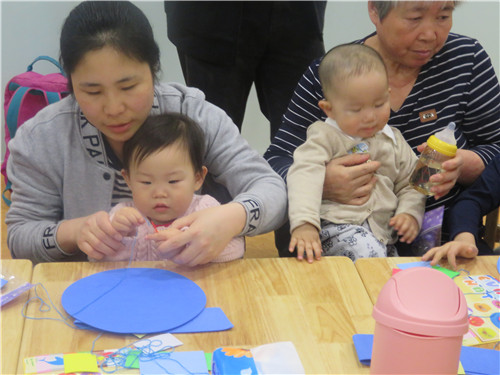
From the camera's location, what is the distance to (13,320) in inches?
44.1

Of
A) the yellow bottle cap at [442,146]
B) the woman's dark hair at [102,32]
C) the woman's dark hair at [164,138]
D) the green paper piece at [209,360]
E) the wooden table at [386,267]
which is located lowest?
the wooden table at [386,267]

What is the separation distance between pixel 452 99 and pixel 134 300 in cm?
103

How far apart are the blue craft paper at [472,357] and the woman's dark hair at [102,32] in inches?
29.5

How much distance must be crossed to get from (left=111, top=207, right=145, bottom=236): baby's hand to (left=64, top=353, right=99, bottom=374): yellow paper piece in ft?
1.06

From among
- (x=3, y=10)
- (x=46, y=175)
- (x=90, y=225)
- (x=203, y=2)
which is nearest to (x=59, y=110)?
→ (x=46, y=175)

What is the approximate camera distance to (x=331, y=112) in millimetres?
1655

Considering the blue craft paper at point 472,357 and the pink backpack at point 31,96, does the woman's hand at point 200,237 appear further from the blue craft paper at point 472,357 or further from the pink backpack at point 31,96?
the pink backpack at point 31,96

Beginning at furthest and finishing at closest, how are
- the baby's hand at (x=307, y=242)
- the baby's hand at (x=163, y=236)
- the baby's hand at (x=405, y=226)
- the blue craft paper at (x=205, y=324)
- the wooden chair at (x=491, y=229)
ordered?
1. the wooden chair at (x=491, y=229)
2. the baby's hand at (x=405, y=226)
3. the baby's hand at (x=307, y=242)
4. the baby's hand at (x=163, y=236)
5. the blue craft paper at (x=205, y=324)

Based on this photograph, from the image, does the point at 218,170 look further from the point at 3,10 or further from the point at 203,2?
the point at 3,10

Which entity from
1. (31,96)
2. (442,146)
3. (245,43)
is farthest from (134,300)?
(31,96)

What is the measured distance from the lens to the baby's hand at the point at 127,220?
1285mm

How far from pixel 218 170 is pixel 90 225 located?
384 millimetres

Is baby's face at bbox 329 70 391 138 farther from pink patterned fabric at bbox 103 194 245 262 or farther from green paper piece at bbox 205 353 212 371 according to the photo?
green paper piece at bbox 205 353 212 371

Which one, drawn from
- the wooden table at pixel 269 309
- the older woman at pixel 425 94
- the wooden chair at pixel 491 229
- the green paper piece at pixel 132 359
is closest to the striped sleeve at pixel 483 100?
the older woman at pixel 425 94
